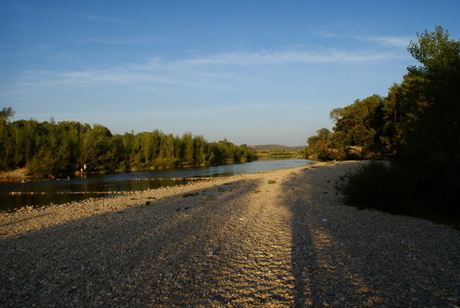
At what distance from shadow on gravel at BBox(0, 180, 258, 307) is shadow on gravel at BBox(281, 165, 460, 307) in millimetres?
1818

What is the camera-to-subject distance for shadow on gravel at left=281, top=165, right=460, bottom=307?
4.19 m

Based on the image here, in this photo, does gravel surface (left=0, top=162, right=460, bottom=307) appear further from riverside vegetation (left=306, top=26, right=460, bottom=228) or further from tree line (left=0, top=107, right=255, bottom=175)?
tree line (left=0, top=107, right=255, bottom=175)

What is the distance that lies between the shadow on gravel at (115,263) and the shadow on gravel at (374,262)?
182cm

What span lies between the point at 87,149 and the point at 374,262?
46.3 m

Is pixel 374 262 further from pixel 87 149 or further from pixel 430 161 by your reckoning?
pixel 87 149

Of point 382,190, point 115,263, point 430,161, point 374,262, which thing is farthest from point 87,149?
point 374,262

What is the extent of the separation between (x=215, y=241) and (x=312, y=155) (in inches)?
3515

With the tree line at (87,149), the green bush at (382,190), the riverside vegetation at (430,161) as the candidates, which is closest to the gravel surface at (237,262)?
the green bush at (382,190)

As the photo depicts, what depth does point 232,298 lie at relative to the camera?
438 centimetres

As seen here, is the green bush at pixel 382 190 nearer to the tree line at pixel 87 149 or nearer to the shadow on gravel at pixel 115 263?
the shadow on gravel at pixel 115 263

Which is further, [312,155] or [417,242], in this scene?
[312,155]

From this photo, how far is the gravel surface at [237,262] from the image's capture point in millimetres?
4375

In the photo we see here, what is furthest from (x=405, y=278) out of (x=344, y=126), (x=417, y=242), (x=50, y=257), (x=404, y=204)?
(x=344, y=126)

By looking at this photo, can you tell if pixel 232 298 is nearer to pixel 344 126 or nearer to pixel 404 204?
pixel 404 204
